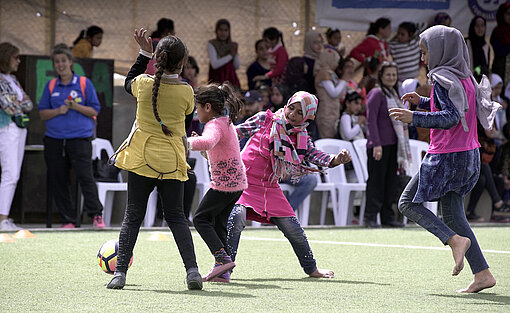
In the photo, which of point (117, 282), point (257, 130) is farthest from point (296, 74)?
point (117, 282)

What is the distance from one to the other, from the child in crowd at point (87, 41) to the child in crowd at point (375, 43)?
12.7 ft

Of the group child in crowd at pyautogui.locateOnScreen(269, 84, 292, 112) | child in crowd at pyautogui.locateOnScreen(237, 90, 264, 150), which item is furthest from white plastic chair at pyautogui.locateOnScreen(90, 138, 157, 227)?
child in crowd at pyautogui.locateOnScreen(269, 84, 292, 112)

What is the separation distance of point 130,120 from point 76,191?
1736 mm

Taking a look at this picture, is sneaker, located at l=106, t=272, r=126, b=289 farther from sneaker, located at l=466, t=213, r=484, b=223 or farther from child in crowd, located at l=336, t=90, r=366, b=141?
sneaker, located at l=466, t=213, r=484, b=223

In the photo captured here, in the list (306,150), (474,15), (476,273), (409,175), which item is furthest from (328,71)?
(476,273)

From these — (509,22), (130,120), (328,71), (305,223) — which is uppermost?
(509,22)

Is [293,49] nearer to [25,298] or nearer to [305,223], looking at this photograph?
[305,223]

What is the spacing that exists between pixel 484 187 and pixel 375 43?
2650 millimetres

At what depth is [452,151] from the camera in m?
5.70

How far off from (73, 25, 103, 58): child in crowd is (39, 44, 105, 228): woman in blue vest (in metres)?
1.72

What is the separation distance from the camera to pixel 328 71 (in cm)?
1270

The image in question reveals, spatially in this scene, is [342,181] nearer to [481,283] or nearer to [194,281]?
[481,283]

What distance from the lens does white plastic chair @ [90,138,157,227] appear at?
11.1 meters

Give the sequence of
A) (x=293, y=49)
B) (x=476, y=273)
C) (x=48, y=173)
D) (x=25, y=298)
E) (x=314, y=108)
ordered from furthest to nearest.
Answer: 1. (x=293, y=49)
2. (x=48, y=173)
3. (x=314, y=108)
4. (x=476, y=273)
5. (x=25, y=298)
